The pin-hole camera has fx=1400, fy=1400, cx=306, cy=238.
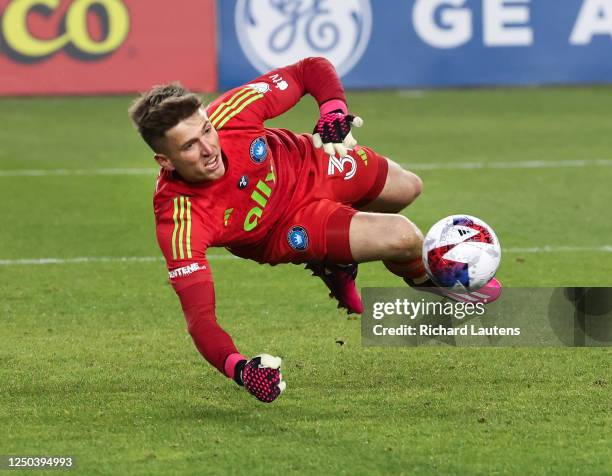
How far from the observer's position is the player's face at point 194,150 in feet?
19.1

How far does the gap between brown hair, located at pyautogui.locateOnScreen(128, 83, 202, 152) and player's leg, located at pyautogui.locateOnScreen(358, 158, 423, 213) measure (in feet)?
4.93

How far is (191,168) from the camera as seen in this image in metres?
5.88

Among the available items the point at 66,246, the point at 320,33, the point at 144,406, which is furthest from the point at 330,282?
the point at 320,33

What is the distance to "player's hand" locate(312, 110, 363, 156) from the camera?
614 cm

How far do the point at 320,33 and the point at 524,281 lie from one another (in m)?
9.41

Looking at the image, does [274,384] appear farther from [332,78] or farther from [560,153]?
[560,153]

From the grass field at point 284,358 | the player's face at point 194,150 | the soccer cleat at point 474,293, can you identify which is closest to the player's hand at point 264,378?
the grass field at point 284,358

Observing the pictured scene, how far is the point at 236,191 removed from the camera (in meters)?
6.13

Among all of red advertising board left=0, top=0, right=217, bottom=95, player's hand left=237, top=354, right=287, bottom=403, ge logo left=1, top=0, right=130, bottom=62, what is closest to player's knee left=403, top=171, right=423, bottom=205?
player's hand left=237, top=354, right=287, bottom=403

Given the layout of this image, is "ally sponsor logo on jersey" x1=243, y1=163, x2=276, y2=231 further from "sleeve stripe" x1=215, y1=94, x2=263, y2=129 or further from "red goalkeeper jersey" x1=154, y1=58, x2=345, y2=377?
"sleeve stripe" x1=215, y1=94, x2=263, y2=129

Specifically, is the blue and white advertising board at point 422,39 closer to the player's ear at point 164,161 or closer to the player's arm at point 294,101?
the player's arm at point 294,101

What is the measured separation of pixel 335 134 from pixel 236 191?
502 millimetres
